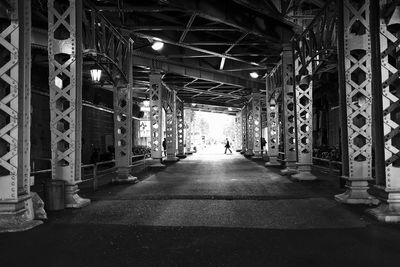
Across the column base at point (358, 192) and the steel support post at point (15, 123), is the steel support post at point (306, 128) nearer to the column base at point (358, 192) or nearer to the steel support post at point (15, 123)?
the column base at point (358, 192)

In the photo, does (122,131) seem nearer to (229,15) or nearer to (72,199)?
(72,199)

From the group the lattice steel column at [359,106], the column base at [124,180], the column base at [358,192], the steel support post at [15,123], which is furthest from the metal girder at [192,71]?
the column base at [358,192]

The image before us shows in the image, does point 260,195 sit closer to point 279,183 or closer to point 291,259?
point 279,183

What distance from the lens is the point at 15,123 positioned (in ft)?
23.3

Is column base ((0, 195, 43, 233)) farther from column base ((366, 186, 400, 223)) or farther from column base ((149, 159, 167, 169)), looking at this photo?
column base ((149, 159, 167, 169))

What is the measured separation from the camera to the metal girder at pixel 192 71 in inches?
831

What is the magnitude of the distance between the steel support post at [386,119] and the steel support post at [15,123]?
22.8 ft

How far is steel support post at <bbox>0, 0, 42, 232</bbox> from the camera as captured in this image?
275 inches

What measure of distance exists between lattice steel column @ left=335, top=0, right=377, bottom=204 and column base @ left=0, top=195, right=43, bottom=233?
727cm

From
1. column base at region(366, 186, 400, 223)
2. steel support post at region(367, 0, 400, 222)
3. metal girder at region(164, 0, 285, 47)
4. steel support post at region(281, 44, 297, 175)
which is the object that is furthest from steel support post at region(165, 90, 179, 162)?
column base at region(366, 186, 400, 223)

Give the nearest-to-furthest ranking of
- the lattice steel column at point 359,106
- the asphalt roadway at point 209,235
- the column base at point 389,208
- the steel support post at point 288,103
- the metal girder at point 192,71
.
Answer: the asphalt roadway at point 209,235, the column base at point 389,208, the lattice steel column at point 359,106, the steel support post at point 288,103, the metal girder at point 192,71

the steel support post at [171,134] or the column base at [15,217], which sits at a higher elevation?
the steel support post at [171,134]

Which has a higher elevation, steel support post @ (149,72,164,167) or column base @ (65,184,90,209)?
steel support post @ (149,72,164,167)

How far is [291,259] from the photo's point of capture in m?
5.08
